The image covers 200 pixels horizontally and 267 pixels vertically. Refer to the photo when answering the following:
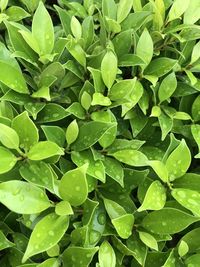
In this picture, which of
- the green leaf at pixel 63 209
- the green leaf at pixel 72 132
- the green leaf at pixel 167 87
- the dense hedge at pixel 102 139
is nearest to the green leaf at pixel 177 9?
the dense hedge at pixel 102 139

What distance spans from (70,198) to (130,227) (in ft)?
0.75

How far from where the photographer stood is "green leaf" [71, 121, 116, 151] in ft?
4.21

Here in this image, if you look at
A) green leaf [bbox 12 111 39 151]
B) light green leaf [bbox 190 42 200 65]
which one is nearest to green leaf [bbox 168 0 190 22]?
light green leaf [bbox 190 42 200 65]

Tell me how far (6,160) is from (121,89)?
17.1 inches

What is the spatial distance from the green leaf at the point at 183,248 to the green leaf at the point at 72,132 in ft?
1.51

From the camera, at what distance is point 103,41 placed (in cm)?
153

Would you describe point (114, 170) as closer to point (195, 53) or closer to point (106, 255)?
point (106, 255)

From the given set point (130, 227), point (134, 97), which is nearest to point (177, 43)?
point (134, 97)

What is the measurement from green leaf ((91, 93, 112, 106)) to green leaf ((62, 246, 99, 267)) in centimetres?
44

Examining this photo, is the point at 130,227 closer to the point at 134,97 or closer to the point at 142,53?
the point at 134,97

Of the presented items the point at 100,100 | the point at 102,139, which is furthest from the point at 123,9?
the point at 102,139

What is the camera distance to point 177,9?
59.8 inches

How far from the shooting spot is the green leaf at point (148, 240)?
1.27 m

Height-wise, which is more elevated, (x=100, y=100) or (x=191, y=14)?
(x=191, y=14)
